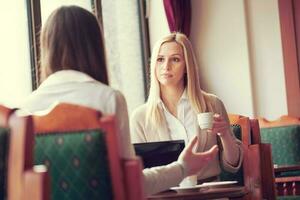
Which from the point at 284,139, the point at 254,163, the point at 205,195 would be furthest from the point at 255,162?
the point at 284,139

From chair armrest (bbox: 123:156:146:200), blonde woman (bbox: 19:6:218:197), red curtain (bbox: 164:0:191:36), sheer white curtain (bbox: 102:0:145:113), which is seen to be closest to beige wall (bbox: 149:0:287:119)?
red curtain (bbox: 164:0:191:36)

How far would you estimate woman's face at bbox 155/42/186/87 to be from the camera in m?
3.44

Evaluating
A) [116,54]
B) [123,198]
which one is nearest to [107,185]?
[123,198]

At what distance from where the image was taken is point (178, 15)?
663 centimetres

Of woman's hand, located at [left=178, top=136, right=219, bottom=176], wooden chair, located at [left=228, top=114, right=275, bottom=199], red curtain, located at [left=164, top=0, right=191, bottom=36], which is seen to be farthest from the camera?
red curtain, located at [left=164, top=0, right=191, bottom=36]

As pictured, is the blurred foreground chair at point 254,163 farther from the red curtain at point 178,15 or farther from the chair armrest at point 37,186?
the red curtain at point 178,15

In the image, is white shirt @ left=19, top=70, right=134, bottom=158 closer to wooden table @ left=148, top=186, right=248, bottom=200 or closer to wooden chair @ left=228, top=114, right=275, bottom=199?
wooden table @ left=148, top=186, right=248, bottom=200

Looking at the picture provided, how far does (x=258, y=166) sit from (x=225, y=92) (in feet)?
11.6

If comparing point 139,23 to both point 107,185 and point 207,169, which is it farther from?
point 107,185

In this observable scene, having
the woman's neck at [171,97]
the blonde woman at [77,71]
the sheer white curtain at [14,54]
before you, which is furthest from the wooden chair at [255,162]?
the sheer white curtain at [14,54]

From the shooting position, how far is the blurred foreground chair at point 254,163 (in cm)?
338

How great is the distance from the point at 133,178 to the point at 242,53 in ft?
18.0

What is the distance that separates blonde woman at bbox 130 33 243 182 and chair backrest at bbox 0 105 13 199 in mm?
1988

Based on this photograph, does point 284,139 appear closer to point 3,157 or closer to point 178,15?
point 178,15
